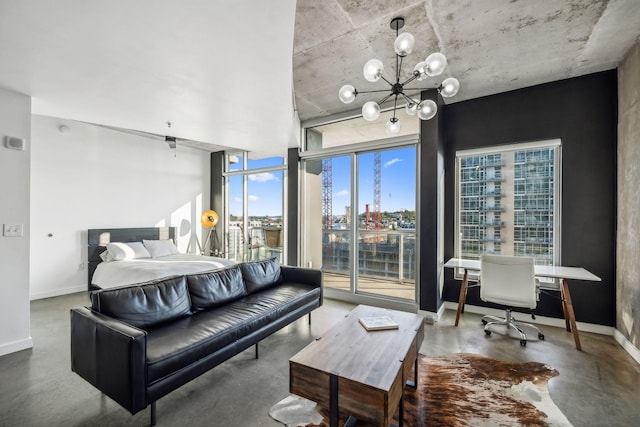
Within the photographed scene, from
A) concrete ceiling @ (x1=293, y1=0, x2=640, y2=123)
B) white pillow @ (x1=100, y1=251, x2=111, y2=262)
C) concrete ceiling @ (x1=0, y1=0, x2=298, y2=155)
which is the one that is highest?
concrete ceiling @ (x1=293, y1=0, x2=640, y2=123)

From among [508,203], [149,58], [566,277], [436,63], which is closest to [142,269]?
[149,58]

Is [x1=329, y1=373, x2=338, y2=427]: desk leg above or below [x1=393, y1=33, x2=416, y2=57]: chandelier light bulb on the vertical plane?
A: below

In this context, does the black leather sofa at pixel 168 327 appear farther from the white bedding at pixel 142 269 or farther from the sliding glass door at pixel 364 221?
the sliding glass door at pixel 364 221

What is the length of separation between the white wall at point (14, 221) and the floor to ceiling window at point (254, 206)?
3.78 metres

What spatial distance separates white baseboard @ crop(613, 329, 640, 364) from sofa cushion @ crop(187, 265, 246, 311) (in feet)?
12.9

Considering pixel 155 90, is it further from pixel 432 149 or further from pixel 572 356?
pixel 572 356

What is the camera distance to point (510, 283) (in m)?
3.13

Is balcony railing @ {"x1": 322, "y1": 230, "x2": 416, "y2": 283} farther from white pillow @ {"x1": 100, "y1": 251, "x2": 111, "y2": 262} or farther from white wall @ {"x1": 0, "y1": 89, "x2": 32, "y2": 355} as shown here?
white wall @ {"x1": 0, "y1": 89, "x2": 32, "y2": 355}

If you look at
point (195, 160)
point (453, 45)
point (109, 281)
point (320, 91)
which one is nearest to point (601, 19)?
point (453, 45)

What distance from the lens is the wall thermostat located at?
2766 millimetres

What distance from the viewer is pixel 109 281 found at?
160 inches

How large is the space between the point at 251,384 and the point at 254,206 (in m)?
4.65

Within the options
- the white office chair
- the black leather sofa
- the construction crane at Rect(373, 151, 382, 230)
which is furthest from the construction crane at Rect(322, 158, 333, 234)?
the white office chair

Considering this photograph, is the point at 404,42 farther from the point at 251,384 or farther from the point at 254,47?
the point at 251,384
